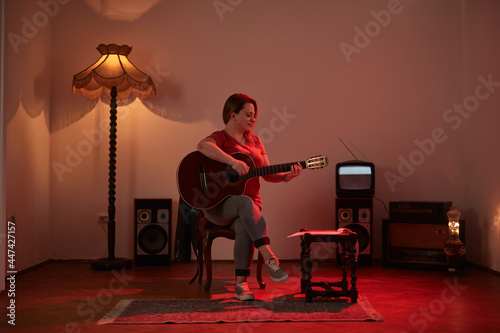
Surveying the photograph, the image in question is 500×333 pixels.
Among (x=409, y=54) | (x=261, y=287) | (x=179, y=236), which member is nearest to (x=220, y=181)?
(x=261, y=287)

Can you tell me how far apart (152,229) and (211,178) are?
1483 mm

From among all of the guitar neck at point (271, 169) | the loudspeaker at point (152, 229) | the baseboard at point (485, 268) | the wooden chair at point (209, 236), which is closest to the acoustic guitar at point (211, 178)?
the guitar neck at point (271, 169)

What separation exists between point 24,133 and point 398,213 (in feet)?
10.3

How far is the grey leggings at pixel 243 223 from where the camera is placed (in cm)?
312

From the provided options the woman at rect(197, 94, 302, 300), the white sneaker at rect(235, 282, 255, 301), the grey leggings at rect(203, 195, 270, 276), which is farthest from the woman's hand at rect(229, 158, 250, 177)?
the white sneaker at rect(235, 282, 255, 301)

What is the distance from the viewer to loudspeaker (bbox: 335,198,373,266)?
179 inches

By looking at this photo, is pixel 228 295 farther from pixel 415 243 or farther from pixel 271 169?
pixel 415 243

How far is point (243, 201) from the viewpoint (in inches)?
125

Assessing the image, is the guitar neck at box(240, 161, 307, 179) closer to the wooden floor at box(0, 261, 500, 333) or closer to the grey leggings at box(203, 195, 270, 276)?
the grey leggings at box(203, 195, 270, 276)

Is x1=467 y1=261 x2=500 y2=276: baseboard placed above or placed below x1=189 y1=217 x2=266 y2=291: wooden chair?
below

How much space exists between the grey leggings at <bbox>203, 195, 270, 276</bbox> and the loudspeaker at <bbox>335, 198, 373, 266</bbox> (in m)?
1.51

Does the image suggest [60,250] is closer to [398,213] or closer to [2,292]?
[2,292]

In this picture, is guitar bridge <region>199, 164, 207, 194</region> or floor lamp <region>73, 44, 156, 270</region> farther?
floor lamp <region>73, 44, 156, 270</region>

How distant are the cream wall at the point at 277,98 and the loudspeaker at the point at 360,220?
1.28ft
